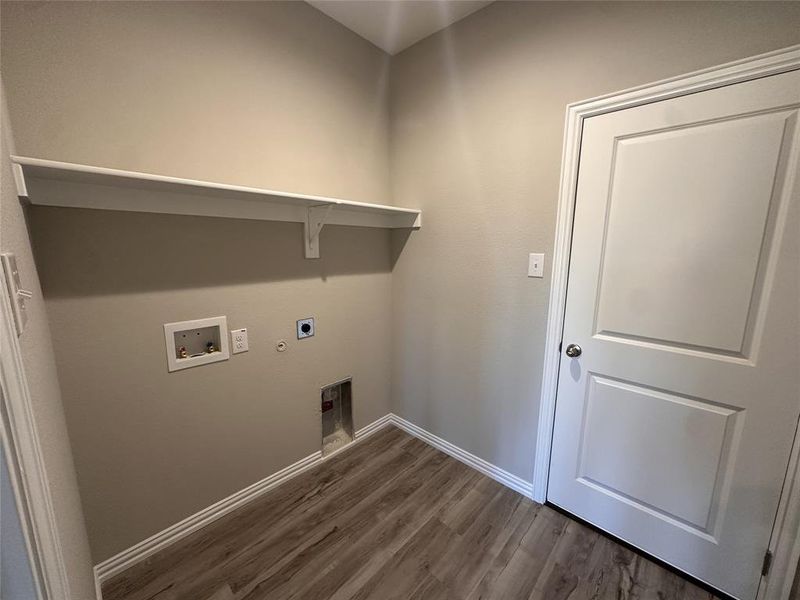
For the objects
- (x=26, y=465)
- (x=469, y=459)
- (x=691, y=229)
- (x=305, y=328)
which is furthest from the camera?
(x=469, y=459)

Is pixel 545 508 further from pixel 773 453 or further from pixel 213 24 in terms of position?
pixel 213 24

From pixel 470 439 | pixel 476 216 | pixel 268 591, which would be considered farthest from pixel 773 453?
pixel 268 591

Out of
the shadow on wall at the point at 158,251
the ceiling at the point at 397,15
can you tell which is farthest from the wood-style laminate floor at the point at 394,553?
the ceiling at the point at 397,15

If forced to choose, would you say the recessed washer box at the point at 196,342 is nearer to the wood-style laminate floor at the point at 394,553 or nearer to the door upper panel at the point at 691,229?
the wood-style laminate floor at the point at 394,553

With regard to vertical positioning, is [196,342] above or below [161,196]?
below

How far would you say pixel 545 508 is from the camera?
68.1 inches

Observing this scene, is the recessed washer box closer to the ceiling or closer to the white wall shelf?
the white wall shelf

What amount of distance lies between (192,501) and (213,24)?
2.18m

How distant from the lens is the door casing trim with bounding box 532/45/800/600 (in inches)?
42.9

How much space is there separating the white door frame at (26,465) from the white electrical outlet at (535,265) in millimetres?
1745

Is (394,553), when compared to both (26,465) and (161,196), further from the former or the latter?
(161,196)

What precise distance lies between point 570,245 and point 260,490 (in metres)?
2.09

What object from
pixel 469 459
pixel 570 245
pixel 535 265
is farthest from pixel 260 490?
pixel 570 245

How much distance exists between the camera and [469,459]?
6.73ft
